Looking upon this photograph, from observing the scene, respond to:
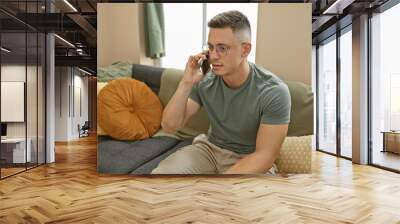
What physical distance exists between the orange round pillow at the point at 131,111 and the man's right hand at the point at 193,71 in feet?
1.70

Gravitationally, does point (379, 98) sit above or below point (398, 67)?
below

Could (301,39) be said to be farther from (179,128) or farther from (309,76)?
(179,128)

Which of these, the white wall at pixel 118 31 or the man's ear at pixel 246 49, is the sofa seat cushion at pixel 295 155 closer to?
the man's ear at pixel 246 49

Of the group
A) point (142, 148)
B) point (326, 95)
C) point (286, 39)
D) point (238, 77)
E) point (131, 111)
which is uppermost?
point (286, 39)

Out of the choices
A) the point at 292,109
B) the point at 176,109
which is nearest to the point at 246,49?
the point at 292,109

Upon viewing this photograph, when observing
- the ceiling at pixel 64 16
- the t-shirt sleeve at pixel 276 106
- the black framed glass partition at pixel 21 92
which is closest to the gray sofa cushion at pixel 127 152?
the t-shirt sleeve at pixel 276 106

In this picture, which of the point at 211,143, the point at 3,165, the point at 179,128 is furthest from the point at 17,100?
the point at 211,143

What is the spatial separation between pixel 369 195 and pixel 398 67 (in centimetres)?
289

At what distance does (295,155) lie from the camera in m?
6.26

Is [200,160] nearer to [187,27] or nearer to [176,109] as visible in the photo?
[176,109]

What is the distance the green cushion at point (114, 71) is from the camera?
6121 millimetres

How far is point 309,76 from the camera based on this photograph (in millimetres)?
6238

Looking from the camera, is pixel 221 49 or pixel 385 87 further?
pixel 385 87

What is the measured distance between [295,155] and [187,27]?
2452 millimetres
